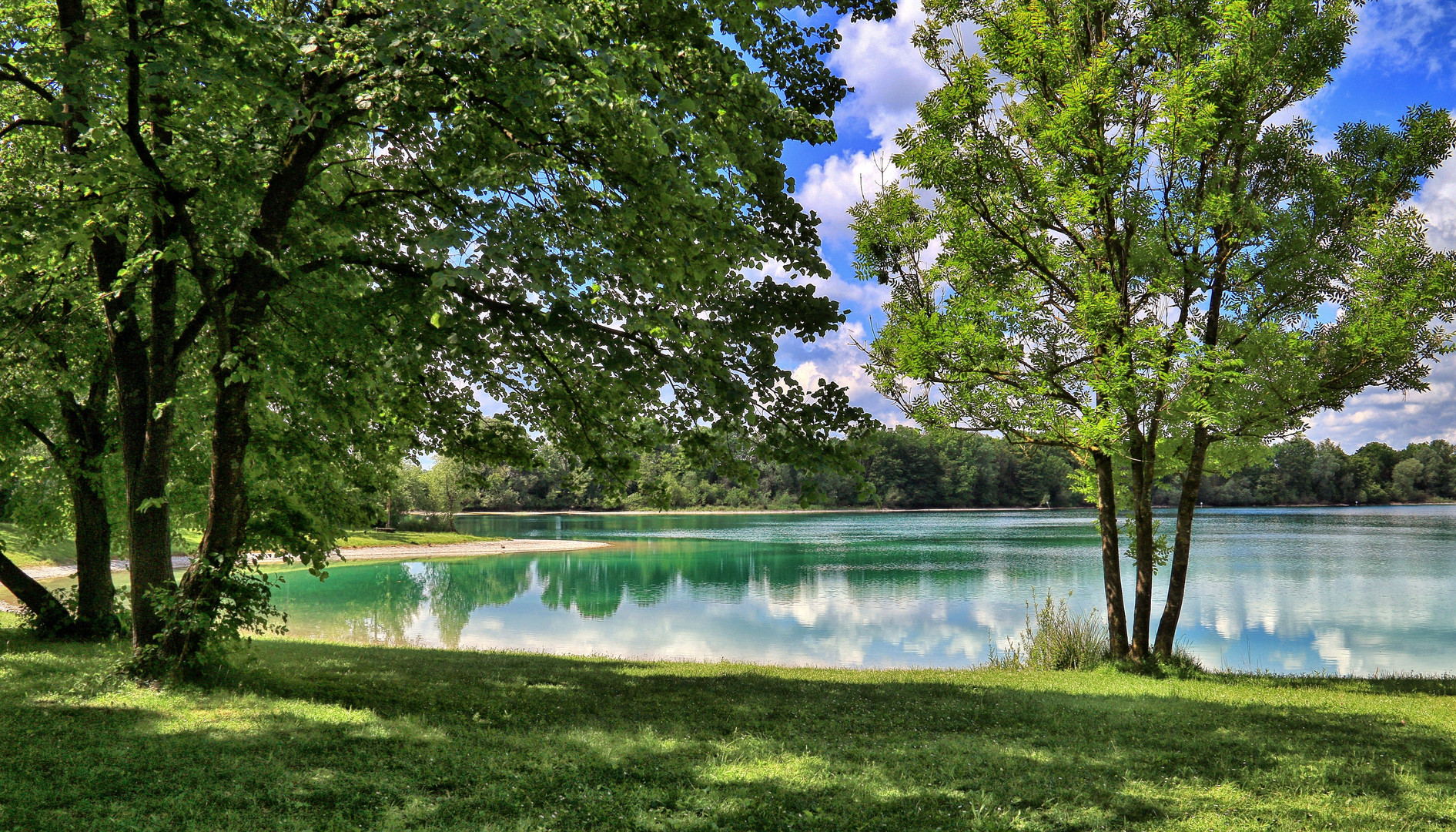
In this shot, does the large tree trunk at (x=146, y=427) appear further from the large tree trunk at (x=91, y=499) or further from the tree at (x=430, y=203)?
the large tree trunk at (x=91, y=499)

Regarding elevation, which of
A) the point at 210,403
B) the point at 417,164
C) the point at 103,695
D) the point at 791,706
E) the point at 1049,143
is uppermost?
the point at 1049,143

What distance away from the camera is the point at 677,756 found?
649 cm

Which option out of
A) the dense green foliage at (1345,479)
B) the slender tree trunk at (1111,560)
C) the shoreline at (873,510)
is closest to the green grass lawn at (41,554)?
the slender tree trunk at (1111,560)

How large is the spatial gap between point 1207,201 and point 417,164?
1091 cm

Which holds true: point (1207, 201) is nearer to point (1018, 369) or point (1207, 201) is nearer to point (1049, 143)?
point (1049, 143)

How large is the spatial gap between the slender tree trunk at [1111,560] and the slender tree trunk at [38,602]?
1674 centimetres

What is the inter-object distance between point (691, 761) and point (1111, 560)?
10.3 m

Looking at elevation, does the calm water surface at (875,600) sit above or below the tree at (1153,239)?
below

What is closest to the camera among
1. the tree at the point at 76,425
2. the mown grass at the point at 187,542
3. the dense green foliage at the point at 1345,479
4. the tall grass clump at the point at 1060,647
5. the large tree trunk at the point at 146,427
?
the large tree trunk at the point at 146,427

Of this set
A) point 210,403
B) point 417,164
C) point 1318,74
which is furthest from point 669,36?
point 1318,74

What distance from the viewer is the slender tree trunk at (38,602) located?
11.5m

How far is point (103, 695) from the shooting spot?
290 inches

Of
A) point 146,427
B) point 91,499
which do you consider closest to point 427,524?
point 91,499

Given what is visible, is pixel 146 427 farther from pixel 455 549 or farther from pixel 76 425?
pixel 455 549
